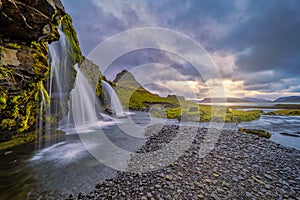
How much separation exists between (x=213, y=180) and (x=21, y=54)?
10.3m

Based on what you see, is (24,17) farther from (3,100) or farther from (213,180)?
(213,180)

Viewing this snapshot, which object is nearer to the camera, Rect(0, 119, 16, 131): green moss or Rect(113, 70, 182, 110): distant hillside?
Rect(0, 119, 16, 131): green moss

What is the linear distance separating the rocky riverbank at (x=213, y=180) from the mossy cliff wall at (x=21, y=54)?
18.9 ft

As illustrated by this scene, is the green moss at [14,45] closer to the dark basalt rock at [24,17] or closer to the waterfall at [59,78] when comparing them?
the dark basalt rock at [24,17]

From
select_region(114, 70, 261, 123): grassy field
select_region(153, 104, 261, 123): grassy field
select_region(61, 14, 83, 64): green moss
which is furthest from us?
select_region(114, 70, 261, 123): grassy field

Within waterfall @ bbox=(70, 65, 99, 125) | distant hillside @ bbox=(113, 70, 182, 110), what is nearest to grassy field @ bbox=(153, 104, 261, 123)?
waterfall @ bbox=(70, 65, 99, 125)

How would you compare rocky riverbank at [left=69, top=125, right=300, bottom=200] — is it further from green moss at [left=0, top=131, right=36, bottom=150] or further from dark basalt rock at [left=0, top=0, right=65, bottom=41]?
dark basalt rock at [left=0, top=0, right=65, bottom=41]

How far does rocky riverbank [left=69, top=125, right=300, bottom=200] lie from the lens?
388 cm

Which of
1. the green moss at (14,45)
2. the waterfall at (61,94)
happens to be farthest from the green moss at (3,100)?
the waterfall at (61,94)

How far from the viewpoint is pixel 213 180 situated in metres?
4.48

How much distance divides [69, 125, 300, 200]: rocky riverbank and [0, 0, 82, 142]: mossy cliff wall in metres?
5.77

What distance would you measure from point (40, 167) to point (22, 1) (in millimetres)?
7295

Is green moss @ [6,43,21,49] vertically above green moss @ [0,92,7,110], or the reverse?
green moss @ [6,43,21,49]

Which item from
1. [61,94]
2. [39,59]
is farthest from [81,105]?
[39,59]
